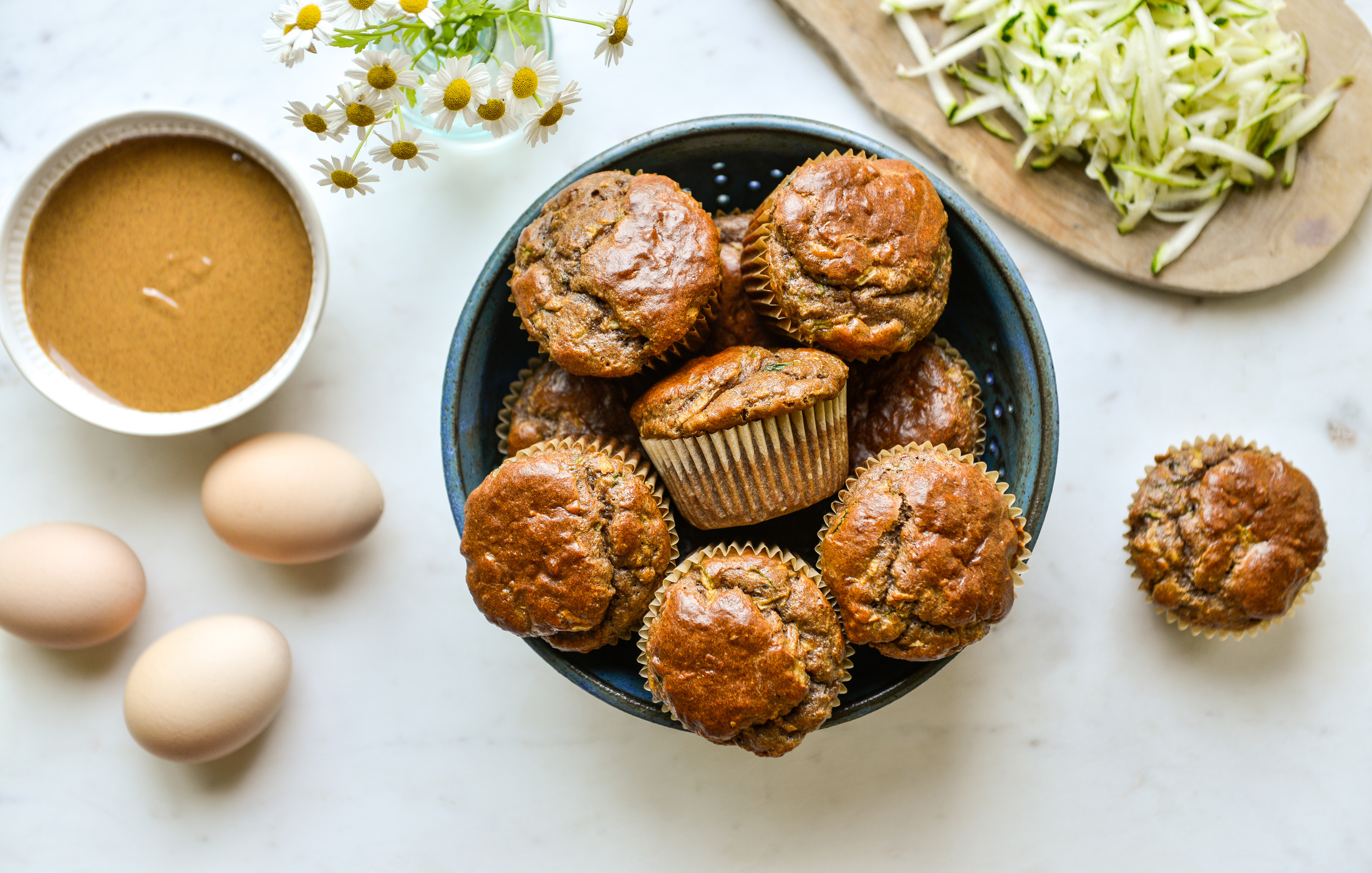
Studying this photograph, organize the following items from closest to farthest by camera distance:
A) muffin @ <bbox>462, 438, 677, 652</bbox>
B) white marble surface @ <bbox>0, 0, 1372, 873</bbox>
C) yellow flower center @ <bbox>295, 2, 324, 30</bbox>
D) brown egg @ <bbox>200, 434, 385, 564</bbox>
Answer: yellow flower center @ <bbox>295, 2, 324, 30</bbox> < muffin @ <bbox>462, 438, 677, 652</bbox> < brown egg @ <bbox>200, 434, 385, 564</bbox> < white marble surface @ <bbox>0, 0, 1372, 873</bbox>

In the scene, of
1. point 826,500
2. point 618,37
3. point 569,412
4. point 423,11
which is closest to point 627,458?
point 569,412

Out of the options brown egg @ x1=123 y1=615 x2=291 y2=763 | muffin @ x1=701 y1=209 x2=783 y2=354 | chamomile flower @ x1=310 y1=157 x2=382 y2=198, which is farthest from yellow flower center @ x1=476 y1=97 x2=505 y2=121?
brown egg @ x1=123 y1=615 x2=291 y2=763

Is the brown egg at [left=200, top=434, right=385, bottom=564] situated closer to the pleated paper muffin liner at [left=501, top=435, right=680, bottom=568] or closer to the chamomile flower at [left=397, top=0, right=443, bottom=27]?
the pleated paper muffin liner at [left=501, top=435, right=680, bottom=568]

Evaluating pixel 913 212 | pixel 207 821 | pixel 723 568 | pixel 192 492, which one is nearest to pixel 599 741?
pixel 723 568

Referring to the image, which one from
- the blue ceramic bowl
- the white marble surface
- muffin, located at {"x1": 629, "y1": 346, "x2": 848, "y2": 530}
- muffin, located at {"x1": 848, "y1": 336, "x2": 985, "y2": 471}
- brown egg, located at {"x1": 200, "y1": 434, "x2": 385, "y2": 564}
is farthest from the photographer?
the white marble surface

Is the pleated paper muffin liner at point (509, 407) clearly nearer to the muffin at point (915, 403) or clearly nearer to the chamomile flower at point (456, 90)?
the chamomile flower at point (456, 90)

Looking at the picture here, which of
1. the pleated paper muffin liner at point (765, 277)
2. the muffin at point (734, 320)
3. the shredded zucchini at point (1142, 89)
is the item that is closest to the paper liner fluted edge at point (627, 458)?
the muffin at point (734, 320)
